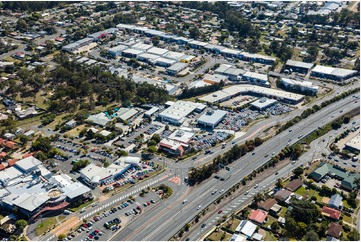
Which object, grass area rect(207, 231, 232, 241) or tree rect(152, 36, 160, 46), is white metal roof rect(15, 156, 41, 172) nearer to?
grass area rect(207, 231, 232, 241)

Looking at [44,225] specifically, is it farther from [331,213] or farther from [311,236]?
[331,213]

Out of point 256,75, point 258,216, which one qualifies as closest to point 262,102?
point 256,75

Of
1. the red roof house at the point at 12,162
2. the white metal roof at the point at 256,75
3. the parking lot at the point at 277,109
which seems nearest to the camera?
the red roof house at the point at 12,162

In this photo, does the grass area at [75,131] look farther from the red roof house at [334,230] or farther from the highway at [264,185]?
the red roof house at [334,230]

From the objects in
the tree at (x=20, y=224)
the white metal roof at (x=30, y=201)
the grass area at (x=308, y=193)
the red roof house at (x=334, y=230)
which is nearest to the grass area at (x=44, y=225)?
the tree at (x=20, y=224)

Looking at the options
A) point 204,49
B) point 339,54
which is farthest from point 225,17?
point 339,54
